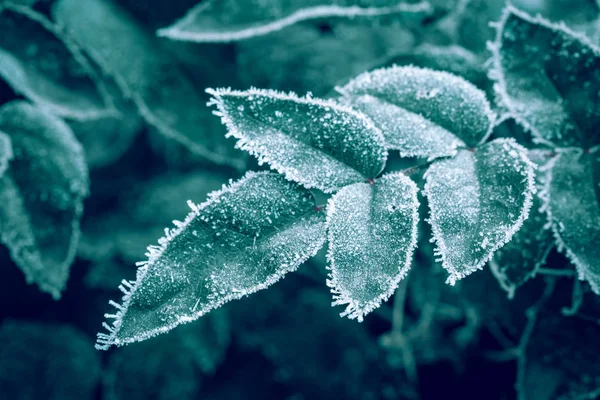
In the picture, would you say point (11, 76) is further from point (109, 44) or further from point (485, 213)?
point (485, 213)

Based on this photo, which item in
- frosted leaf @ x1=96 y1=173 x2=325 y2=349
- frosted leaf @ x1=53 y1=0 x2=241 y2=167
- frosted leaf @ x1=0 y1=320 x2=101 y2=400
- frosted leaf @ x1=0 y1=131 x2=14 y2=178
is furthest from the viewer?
frosted leaf @ x1=0 y1=320 x2=101 y2=400

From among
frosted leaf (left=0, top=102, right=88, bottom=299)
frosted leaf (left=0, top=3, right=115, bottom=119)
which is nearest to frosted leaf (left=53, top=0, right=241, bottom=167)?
frosted leaf (left=0, top=3, right=115, bottom=119)

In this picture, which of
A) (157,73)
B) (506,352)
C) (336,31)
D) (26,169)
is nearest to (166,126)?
(157,73)

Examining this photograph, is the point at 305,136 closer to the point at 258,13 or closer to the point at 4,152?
the point at 258,13

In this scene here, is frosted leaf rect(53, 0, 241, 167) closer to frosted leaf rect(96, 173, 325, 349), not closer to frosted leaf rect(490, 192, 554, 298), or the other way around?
frosted leaf rect(96, 173, 325, 349)

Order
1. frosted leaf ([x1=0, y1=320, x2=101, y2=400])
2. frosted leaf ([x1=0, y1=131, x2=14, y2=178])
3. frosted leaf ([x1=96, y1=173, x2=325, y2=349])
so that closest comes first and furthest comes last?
frosted leaf ([x1=96, y1=173, x2=325, y2=349]), frosted leaf ([x1=0, y1=131, x2=14, y2=178]), frosted leaf ([x1=0, y1=320, x2=101, y2=400])

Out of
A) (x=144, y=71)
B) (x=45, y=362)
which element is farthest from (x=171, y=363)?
(x=144, y=71)
